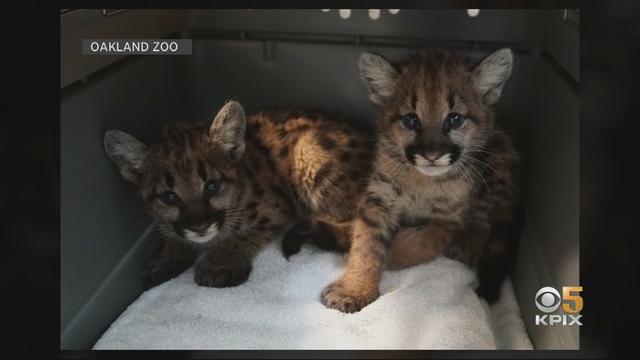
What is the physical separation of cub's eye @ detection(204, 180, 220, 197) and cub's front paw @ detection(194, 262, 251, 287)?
17 cm

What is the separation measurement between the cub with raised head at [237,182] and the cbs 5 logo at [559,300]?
51cm

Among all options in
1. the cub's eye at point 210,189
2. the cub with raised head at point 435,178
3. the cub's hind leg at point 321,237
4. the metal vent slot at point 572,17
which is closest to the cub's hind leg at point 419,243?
the cub with raised head at point 435,178

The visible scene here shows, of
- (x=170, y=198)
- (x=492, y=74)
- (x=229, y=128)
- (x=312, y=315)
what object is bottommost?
(x=312, y=315)

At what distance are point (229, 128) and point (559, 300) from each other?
2.55 ft

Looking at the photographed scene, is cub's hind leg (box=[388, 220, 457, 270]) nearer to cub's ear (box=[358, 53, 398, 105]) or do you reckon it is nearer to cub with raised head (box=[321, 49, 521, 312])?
cub with raised head (box=[321, 49, 521, 312])

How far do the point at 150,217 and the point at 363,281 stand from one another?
52 cm

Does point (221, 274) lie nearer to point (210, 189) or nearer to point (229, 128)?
point (210, 189)

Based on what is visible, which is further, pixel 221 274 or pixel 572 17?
pixel 221 274

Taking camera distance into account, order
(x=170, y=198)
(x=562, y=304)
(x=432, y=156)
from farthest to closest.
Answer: (x=170, y=198), (x=432, y=156), (x=562, y=304)

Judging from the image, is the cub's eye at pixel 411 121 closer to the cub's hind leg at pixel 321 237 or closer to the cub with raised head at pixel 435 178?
the cub with raised head at pixel 435 178

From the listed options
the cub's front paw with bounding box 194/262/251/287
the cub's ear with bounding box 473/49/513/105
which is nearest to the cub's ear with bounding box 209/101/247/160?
the cub's front paw with bounding box 194/262/251/287

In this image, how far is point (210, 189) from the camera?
1.68m

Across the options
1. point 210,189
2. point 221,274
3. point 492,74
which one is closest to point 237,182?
point 210,189
